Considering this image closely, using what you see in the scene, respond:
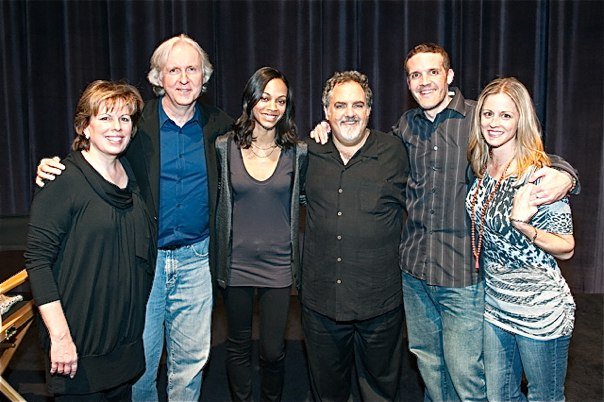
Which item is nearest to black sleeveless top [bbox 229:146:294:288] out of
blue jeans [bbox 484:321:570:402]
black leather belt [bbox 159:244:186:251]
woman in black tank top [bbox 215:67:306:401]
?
woman in black tank top [bbox 215:67:306:401]

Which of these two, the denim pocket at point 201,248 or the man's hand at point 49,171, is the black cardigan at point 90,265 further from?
the denim pocket at point 201,248

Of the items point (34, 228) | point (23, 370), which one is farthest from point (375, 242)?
point (23, 370)

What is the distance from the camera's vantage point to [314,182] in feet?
7.45

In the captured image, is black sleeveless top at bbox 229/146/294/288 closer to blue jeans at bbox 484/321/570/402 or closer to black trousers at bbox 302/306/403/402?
black trousers at bbox 302/306/403/402

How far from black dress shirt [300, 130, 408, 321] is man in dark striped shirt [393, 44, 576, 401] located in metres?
0.08

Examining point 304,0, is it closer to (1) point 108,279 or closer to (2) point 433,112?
(2) point 433,112

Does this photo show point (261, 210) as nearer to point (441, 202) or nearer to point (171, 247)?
point (171, 247)

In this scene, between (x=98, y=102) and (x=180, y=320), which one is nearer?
(x=98, y=102)

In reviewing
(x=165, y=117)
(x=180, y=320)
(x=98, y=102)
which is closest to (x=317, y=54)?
(x=165, y=117)

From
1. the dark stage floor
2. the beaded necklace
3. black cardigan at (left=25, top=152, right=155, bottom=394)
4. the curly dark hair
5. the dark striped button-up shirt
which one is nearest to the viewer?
black cardigan at (left=25, top=152, right=155, bottom=394)

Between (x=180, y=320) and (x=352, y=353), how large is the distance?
0.74 m

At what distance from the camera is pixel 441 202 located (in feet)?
7.16

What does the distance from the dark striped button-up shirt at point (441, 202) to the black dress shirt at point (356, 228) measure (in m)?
0.07

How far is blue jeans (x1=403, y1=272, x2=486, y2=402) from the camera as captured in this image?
7.16 ft
